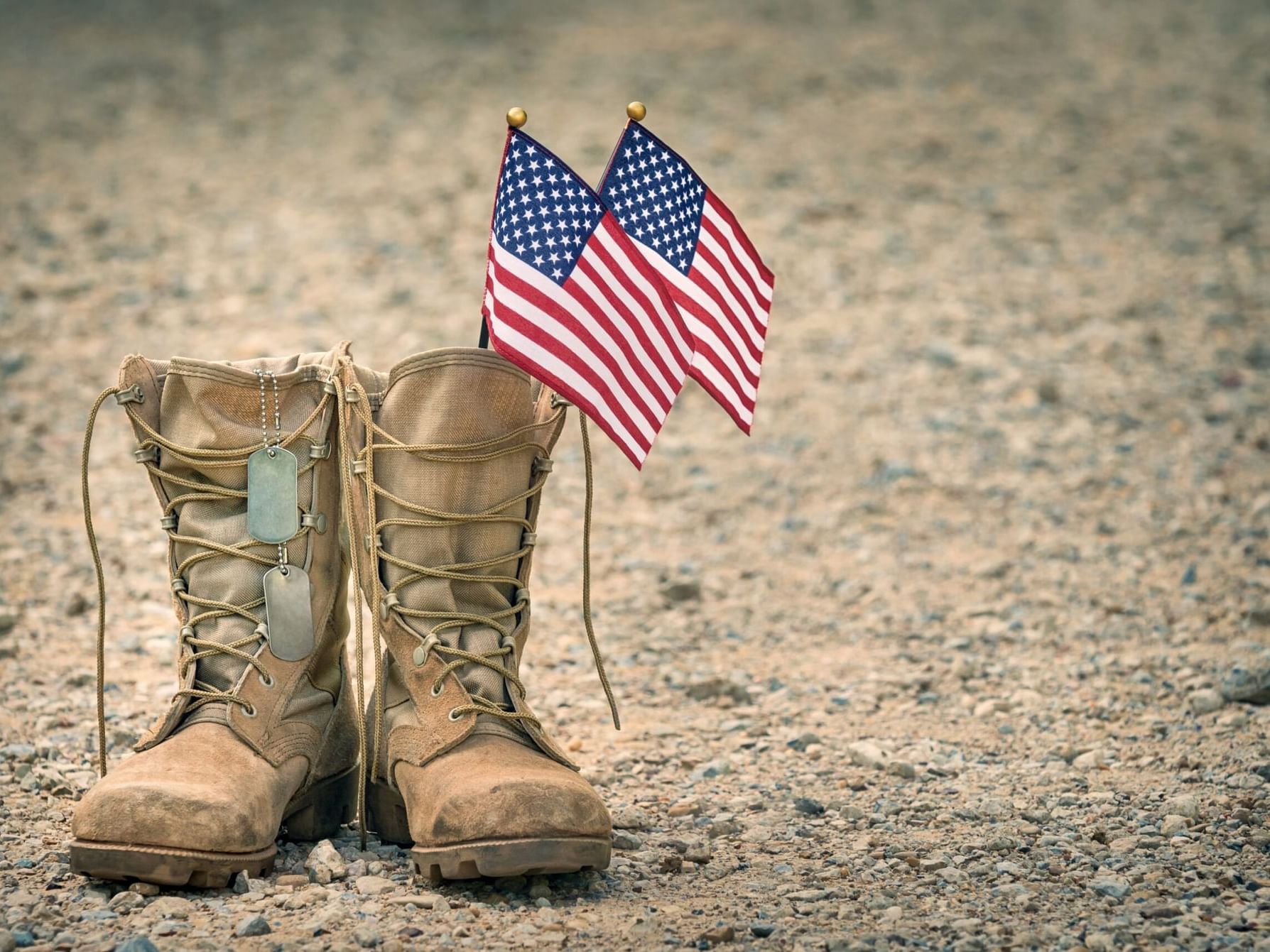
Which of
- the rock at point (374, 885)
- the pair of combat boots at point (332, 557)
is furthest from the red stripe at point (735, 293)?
the rock at point (374, 885)

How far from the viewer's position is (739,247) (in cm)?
339

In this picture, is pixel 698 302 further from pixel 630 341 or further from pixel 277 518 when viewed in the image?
pixel 277 518

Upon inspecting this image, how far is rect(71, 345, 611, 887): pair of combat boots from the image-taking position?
Result: 284 centimetres

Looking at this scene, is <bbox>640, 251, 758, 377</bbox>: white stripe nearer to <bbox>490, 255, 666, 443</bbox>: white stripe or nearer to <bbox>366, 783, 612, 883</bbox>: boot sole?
<bbox>490, 255, 666, 443</bbox>: white stripe

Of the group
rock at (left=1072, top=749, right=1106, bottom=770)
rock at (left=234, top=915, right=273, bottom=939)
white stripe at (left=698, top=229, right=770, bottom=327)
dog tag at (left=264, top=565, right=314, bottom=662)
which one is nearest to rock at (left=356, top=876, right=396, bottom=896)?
rock at (left=234, top=915, right=273, bottom=939)

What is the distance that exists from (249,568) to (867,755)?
1.72m

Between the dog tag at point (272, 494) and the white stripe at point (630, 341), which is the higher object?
the white stripe at point (630, 341)

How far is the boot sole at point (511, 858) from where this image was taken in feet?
8.44

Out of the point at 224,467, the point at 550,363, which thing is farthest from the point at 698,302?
the point at 224,467

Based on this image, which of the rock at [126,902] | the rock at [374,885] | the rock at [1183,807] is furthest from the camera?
the rock at [1183,807]

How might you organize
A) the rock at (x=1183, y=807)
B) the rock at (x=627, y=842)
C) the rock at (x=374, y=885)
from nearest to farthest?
the rock at (x=374, y=885), the rock at (x=627, y=842), the rock at (x=1183, y=807)

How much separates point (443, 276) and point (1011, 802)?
584 cm

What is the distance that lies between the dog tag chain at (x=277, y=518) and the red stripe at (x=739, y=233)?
3.74 feet

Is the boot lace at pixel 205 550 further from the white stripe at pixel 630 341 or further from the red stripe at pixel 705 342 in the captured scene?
the red stripe at pixel 705 342
